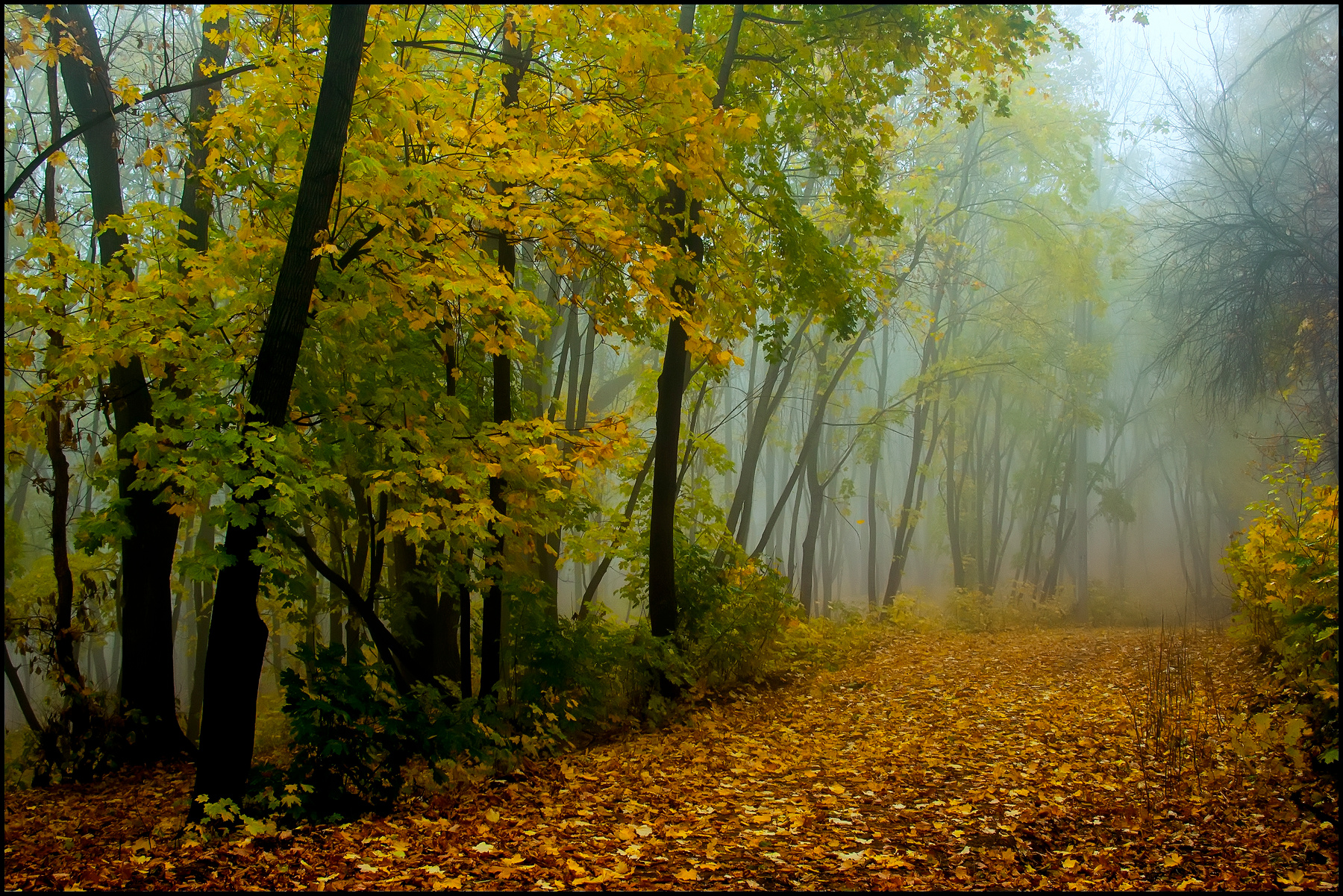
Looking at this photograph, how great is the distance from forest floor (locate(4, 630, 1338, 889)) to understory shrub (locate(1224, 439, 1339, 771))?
0.52m

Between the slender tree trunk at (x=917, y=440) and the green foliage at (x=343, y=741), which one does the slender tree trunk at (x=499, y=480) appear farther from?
the slender tree trunk at (x=917, y=440)

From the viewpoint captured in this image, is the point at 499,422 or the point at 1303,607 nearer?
the point at 1303,607

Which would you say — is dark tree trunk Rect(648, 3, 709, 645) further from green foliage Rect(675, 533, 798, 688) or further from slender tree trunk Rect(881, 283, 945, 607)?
slender tree trunk Rect(881, 283, 945, 607)

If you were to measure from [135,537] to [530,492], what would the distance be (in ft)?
12.1

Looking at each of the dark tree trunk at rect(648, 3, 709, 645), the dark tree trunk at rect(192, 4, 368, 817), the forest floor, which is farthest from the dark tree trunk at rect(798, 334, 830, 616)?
the dark tree trunk at rect(192, 4, 368, 817)

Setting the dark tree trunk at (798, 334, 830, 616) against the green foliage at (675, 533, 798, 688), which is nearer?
the green foliage at (675, 533, 798, 688)

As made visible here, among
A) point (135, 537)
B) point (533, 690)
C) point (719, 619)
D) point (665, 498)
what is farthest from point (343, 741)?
point (719, 619)

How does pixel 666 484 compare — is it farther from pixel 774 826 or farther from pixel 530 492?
pixel 774 826

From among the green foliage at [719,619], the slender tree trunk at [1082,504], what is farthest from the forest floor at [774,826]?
the slender tree trunk at [1082,504]

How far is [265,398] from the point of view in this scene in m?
5.06

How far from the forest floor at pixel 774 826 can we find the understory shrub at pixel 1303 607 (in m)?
0.52

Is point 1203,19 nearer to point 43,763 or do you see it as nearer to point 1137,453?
point 43,763

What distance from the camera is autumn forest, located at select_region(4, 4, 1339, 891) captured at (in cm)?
484

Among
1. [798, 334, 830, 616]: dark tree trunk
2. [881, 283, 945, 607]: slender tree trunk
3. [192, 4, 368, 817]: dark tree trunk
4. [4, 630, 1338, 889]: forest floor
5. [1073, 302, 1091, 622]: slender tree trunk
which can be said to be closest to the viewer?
[4, 630, 1338, 889]: forest floor
